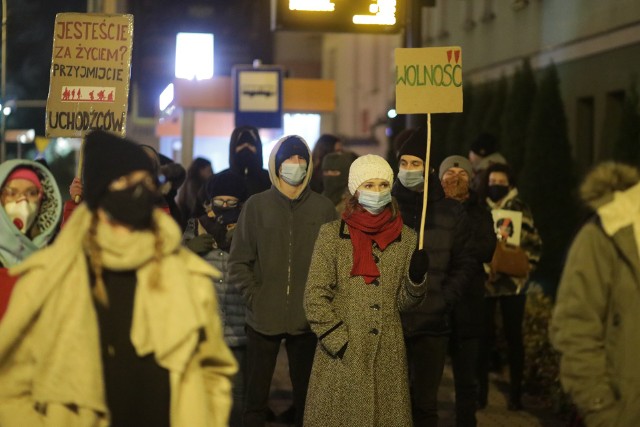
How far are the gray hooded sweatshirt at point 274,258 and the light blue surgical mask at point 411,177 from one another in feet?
1.66

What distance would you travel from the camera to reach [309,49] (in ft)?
203

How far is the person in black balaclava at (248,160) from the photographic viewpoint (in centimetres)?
1105

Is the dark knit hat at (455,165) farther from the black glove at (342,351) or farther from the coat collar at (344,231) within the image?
the black glove at (342,351)

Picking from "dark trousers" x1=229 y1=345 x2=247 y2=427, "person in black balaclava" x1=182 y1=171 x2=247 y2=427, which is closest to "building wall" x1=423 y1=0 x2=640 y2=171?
"person in black balaclava" x1=182 y1=171 x2=247 y2=427

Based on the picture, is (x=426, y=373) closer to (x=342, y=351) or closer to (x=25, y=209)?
(x=342, y=351)

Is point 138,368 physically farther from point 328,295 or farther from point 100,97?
point 100,97

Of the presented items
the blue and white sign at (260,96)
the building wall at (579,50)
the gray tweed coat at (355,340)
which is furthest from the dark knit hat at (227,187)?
the blue and white sign at (260,96)

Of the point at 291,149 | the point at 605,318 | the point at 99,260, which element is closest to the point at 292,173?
the point at 291,149

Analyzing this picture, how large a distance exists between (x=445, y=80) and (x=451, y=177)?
4.26 feet

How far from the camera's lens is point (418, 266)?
24.7 ft

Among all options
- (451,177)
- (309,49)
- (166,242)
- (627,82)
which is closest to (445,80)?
(451,177)

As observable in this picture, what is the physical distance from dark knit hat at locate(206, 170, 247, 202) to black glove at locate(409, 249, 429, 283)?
216 centimetres

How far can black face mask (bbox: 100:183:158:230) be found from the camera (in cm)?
482

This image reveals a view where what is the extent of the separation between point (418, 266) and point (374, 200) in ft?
1.57
